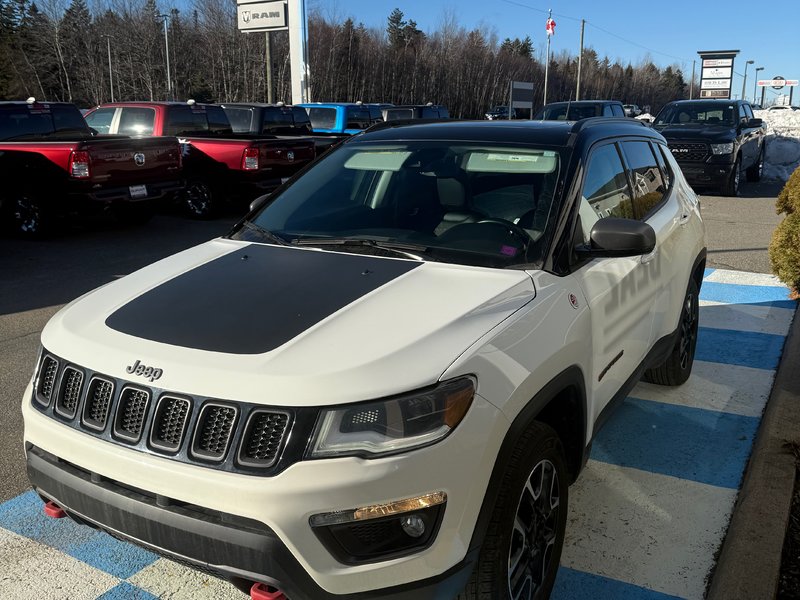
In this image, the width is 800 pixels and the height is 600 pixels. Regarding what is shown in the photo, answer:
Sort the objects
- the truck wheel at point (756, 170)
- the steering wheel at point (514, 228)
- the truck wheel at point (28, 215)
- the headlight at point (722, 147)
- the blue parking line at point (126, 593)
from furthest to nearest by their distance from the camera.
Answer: the truck wheel at point (756, 170)
the headlight at point (722, 147)
the truck wheel at point (28, 215)
the steering wheel at point (514, 228)
the blue parking line at point (126, 593)

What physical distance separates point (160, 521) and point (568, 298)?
63.5 inches

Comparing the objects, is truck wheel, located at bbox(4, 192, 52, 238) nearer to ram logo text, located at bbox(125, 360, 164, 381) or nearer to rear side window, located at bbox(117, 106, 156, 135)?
rear side window, located at bbox(117, 106, 156, 135)

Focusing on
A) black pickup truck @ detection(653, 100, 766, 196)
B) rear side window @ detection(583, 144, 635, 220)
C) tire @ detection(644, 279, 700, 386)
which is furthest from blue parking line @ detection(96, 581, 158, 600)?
black pickup truck @ detection(653, 100, 766, 196)

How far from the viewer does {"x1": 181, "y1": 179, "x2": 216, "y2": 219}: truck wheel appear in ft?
40.5

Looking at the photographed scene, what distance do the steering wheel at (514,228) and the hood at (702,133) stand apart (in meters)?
13.2

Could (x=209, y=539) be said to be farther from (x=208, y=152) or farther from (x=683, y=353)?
(x=208, y=152)

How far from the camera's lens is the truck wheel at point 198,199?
12359mm

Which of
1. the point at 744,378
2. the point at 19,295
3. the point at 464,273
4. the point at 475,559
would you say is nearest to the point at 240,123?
the point at 19,295

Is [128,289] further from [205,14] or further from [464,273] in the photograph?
[205,14]

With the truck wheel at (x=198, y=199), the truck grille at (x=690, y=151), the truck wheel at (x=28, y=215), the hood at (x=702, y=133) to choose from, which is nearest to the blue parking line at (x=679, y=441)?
the truck wheel at (x=28, y=215)

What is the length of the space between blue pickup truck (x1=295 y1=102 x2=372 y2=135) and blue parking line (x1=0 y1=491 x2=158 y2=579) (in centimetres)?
1573

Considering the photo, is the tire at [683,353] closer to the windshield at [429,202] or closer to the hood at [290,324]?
the windshield at [429,202]

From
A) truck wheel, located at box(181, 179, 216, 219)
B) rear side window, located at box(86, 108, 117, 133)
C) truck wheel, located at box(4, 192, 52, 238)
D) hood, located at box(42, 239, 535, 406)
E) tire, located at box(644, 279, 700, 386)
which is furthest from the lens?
rear side window, located at box(86, 108, 117, 133)

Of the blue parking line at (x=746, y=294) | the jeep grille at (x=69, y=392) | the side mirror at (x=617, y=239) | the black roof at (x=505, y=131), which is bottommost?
the blue parking line at (x=746, y=294)
